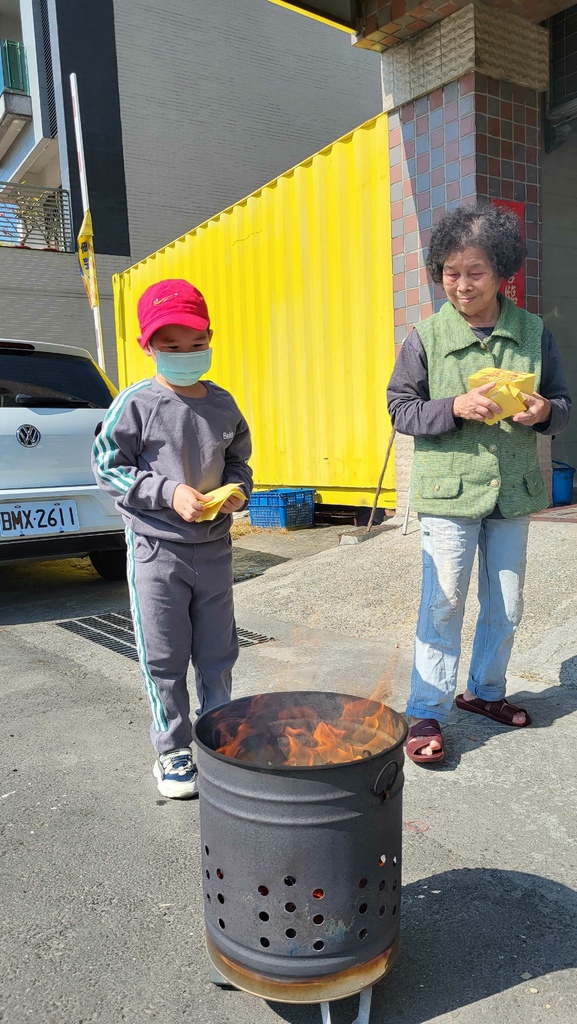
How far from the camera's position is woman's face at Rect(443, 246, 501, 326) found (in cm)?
292

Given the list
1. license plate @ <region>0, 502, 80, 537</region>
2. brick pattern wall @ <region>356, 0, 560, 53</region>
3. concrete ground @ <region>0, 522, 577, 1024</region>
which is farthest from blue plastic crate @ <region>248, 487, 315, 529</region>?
brick pattern wall @ <region>356, 0, 560, 53</region>

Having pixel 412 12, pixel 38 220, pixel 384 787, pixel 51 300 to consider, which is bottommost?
pixel 384 787

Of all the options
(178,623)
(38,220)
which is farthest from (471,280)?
(38,220)

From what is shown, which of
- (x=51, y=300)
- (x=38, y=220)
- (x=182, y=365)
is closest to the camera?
(x=182, y=365)

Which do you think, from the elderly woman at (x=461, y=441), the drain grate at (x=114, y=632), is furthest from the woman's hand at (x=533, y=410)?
the drain grate at (x=114, y=632)

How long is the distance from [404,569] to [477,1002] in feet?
14.0

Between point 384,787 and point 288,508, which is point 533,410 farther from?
point 288,508

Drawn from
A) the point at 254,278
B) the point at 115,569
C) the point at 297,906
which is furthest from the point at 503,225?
the point at 254,278

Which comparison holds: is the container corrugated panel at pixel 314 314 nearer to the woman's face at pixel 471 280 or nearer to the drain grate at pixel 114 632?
the drain grate at pixel 114 632

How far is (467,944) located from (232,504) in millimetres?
1475

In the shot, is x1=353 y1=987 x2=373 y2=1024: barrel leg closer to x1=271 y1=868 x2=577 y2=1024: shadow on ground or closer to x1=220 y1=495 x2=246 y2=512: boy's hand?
x1=271 y1=868 x2=577 y2=1024: shadow on ground

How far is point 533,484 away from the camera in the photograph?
315 centimetres

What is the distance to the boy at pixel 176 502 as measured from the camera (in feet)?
8.87

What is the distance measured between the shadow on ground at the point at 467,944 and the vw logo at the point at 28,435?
423 centimetres
